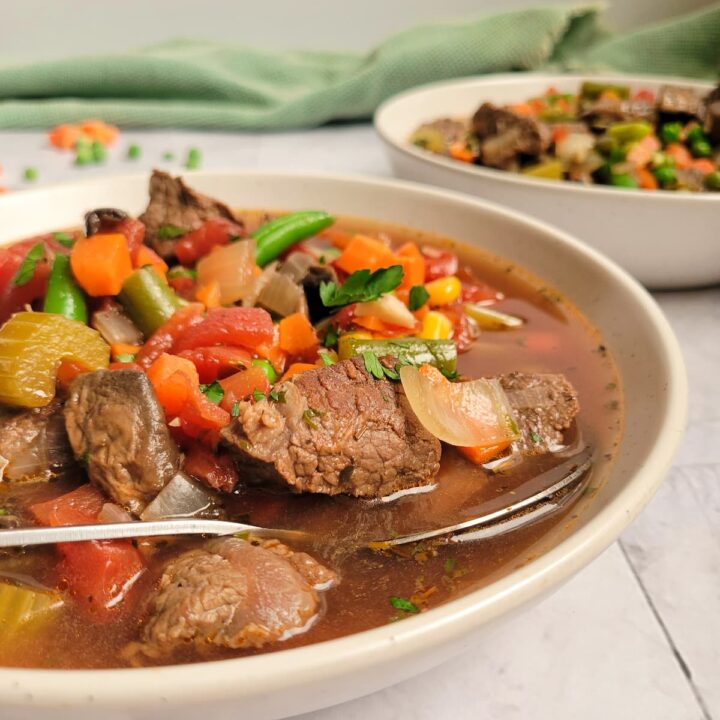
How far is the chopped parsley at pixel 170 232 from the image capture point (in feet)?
9.14

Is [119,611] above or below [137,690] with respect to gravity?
below

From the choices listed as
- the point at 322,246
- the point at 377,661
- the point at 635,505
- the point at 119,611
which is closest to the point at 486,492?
the point at 635,505

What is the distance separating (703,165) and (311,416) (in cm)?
292

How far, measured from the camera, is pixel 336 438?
1.88m

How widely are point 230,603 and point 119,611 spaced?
24 centimetres

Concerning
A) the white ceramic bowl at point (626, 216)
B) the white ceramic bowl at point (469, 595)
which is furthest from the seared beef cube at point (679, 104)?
the white ceramic bowl at point (469, 595)

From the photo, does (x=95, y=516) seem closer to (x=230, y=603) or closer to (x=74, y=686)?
(x=230, y=603)

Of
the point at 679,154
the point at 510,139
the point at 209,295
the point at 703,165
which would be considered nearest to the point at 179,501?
the point at 209,295

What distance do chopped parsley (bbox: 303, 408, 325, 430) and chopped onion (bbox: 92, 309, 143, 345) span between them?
737 millimetres

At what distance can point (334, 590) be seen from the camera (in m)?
1.66

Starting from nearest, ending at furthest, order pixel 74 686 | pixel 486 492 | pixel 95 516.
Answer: pixel 74 686, pixel 95 516, pixel 486 492

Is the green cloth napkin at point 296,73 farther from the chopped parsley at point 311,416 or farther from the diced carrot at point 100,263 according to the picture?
the chopped parsley at point 311,416

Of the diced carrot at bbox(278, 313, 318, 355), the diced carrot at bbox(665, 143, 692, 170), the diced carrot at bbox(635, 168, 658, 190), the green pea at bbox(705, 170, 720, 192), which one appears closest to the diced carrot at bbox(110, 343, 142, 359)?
the diced carrot at bbox(278, 313, 318, 355)

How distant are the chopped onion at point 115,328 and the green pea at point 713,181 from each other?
268 centimetres
